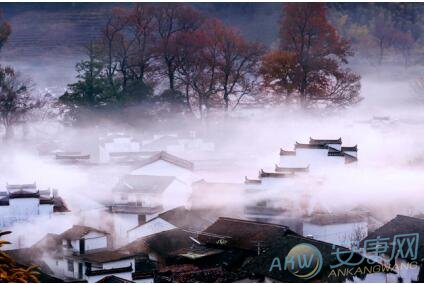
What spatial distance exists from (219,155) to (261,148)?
92 cm

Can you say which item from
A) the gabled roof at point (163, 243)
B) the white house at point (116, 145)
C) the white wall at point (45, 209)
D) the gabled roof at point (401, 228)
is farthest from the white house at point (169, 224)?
the white house at point (116, 145)

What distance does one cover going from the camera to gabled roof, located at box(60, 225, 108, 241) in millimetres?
9757

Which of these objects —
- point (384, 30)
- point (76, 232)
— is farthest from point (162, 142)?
point (384, 30)

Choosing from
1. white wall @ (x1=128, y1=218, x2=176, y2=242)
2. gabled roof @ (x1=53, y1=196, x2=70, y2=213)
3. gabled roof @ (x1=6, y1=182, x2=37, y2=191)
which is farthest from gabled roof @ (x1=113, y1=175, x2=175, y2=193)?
gabled roof @ (x1=6, y1=182, x2=37, y2=191)

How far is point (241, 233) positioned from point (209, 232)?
451 millimetres

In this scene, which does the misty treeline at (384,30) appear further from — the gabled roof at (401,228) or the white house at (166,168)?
the gabled roof at (401,228)

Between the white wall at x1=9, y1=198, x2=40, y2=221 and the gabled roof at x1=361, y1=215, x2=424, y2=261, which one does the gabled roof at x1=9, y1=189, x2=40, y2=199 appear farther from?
the gabled roof at x1=361, y1=215, x2=424, y2=261

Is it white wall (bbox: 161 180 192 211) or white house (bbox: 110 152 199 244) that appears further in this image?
white wall (bbox: 161 180 192 211)

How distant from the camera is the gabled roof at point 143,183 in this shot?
11118 millimetres

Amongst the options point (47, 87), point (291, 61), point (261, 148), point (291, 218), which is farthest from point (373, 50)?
point (291, 218)

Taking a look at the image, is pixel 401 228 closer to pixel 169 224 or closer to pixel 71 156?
pixel 169 224

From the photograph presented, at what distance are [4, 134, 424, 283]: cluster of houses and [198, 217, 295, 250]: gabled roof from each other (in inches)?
0.5

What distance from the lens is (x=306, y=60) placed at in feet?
51.4

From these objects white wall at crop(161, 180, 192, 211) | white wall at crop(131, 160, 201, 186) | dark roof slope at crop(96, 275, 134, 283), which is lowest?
dark roof slope at crop(96, 275, 134, 283)
